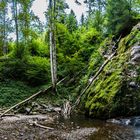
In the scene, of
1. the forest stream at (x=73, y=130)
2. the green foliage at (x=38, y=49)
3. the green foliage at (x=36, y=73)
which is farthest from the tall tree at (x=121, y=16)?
the forest stream at (x=73, y=130)

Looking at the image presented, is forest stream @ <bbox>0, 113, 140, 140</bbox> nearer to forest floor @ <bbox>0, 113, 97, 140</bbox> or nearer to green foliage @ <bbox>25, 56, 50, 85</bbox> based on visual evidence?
forest floor @ <bbox>0, 113, 97, 140</bbox>

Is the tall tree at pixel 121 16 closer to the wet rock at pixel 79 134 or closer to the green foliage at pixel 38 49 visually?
the green foliage at pixel 38 49

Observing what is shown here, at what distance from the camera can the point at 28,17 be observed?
2255 centimetres

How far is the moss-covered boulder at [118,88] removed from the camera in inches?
594

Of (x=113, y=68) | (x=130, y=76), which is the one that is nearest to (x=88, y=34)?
(x=113, y=68)

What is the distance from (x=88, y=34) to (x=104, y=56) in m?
10.4

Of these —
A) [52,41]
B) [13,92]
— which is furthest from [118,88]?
[52,41]

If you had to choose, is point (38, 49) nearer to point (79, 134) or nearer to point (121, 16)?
point (121, 16)

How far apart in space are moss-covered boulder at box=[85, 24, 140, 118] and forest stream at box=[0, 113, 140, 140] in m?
0.75

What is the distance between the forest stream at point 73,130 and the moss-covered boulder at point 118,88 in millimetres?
755

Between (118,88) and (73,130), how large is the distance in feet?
15.5

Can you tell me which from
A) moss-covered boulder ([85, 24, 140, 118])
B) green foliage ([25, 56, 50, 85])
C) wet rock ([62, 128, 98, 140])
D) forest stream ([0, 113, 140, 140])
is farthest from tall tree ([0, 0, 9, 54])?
wet rock ([62, 128, 98, 140])

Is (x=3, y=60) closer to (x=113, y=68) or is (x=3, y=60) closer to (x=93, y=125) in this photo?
(x=113, y=68)

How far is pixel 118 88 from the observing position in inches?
623
